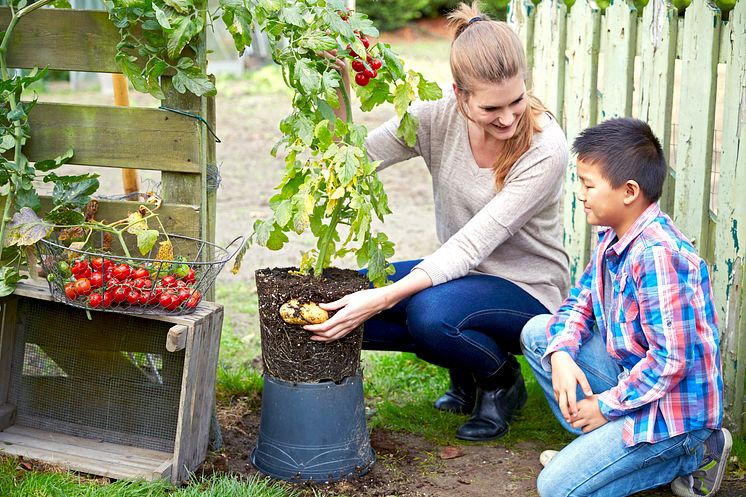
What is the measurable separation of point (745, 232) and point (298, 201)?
4.56ft

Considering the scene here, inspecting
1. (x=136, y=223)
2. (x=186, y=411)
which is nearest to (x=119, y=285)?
(x=136, y=223)

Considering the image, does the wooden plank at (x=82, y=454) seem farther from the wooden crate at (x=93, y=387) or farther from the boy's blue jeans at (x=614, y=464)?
the boy's blue jeans at (x=614, y=464)

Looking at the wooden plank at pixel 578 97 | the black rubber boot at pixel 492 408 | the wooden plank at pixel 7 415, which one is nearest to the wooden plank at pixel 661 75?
the wooden plank at pixel 578 97

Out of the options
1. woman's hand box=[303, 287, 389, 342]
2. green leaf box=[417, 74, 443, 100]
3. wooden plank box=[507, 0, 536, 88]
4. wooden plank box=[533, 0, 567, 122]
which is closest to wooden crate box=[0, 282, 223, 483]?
woman's hand box=[303, 287, 389, 342]

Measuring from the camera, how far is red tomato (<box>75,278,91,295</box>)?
8.21ft

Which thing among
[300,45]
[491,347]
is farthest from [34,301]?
[491,347]

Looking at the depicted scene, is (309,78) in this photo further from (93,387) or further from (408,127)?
(93,387)

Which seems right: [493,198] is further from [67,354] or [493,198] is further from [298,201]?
[67,354]

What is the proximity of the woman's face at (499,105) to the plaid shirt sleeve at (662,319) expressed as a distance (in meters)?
0.65

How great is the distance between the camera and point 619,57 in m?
3.44

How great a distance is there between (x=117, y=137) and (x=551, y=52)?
203 centimetres

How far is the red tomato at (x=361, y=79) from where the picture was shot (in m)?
2.70

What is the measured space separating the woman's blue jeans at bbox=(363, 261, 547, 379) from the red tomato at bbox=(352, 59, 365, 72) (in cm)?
78

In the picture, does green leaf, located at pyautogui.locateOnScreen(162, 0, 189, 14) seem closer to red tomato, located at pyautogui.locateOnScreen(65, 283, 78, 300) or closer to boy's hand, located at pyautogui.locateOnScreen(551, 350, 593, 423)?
red tomato, located at pyautogui.locateOnScreen(65, 283, 78, 300)
